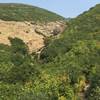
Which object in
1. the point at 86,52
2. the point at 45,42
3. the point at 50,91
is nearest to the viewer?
the point at 50,91

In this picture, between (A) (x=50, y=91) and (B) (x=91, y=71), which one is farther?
(B) (x=91, y=71)

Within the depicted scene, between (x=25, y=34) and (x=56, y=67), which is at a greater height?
(x=25, y=34)

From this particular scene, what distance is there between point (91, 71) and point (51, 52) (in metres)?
15.0

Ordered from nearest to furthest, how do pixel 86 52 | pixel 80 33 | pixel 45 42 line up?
pixel 86 52 → pixel 80 33 → pixel 45 42

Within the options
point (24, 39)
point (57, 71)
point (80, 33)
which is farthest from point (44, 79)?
point (24, 39)

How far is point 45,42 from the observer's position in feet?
291

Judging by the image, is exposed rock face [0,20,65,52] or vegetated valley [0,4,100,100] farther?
exposed rock face [0,20,65,52]

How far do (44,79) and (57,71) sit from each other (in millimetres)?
3096

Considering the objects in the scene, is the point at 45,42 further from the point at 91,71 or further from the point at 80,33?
the point at 91,71

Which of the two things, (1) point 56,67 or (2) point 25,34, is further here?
(2) point 25,34

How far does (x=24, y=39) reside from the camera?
9294cm

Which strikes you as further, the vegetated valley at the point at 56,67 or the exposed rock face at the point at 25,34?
the exposed rock face at the point at 25,34

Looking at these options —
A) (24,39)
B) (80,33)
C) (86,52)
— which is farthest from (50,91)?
(24,39)

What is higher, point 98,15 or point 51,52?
point 98,15
